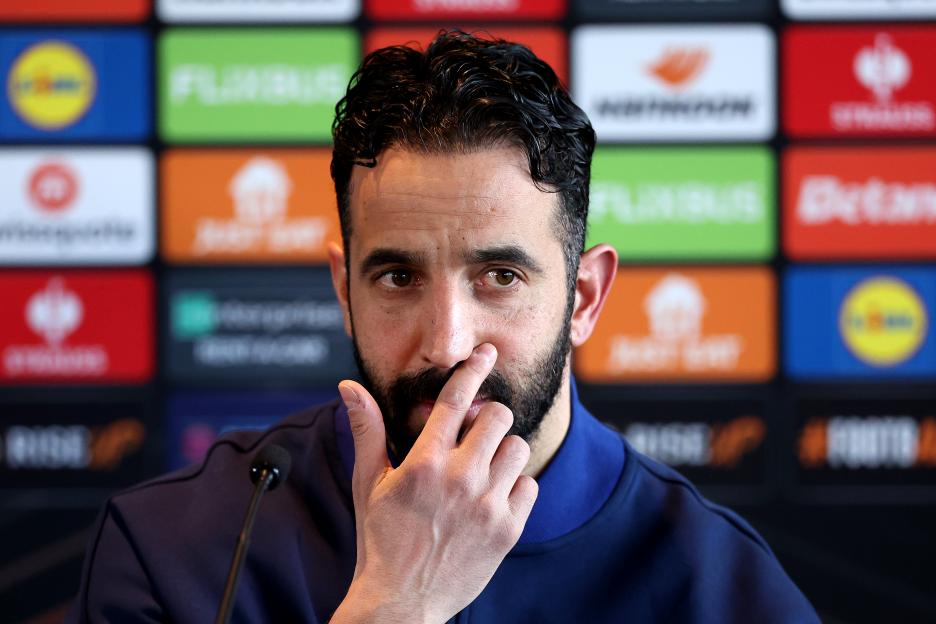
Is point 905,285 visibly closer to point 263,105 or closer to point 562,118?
point 263,105

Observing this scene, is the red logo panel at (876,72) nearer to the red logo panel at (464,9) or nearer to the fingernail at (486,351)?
the red logo panel at (464,9)

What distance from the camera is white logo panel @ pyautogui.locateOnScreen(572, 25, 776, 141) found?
2652 mm

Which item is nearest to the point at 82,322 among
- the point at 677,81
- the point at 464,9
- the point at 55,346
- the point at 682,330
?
the point at 55,346

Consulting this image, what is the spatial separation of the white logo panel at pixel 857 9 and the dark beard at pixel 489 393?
183cm

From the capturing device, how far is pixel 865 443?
266cm

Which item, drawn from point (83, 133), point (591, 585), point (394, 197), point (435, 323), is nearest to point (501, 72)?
point (394, 197)

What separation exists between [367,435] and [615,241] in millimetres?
1732

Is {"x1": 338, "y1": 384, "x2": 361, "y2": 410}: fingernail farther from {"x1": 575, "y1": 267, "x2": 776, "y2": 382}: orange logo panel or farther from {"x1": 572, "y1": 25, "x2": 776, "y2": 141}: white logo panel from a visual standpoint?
{"x1": 572, "y1": 25, "x2": 776, "y2": 141}: white logo panel

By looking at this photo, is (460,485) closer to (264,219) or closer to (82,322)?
(264,219)

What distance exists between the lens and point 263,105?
104 inches

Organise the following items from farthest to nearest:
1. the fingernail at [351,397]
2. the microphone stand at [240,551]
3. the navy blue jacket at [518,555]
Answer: the navy blue jacket at [518,555] < the fingernail at [351,397] < the microphone stand at [240,551]

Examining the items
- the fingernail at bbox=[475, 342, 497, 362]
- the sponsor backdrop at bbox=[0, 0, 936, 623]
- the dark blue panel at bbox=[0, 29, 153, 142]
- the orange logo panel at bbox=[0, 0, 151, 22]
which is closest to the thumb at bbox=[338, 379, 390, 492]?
the fingernail at bbox=[475, 342, 497, 362]

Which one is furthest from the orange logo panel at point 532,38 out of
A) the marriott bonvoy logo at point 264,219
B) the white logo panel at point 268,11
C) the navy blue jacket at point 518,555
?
the navy blue jacket at point 518,555

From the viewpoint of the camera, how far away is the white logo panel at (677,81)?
2652mm
